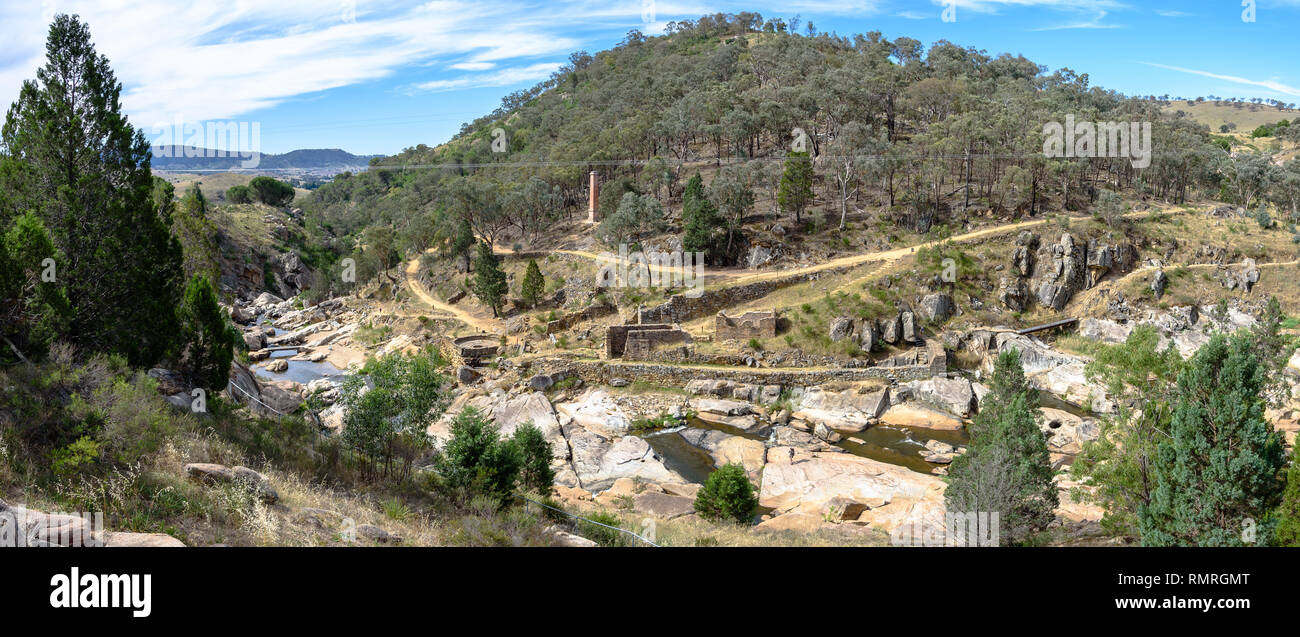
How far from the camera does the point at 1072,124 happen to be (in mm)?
57156

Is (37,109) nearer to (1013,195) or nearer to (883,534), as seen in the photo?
(883,534)

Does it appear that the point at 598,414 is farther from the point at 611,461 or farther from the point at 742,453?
the point at 742,453

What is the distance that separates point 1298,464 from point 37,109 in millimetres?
30793

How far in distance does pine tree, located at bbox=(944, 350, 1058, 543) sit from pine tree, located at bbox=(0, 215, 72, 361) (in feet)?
77.9

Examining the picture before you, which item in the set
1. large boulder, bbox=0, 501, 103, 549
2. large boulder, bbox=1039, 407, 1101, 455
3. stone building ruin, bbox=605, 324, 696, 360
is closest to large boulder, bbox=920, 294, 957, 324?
large boulder, bbox=1039, 407, 1101, 455

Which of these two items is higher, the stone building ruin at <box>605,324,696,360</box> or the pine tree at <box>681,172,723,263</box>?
the pine tree at <box>681,172,723,263</box>

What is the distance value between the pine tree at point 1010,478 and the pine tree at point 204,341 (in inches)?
930

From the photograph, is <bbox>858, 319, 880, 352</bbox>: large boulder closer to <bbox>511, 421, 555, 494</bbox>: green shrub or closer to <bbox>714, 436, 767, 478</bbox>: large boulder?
<bbox>714, 436, 767, 478</bbox>: large boulder

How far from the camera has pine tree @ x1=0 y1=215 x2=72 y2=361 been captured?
14469mm

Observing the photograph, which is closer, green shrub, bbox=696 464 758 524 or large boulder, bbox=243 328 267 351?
green shrub, bbox=696 464 758 524

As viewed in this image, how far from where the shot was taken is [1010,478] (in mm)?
17609

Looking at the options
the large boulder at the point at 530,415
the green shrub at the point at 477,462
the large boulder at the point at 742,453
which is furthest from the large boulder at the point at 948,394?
the green shrub at the point at 477,462
